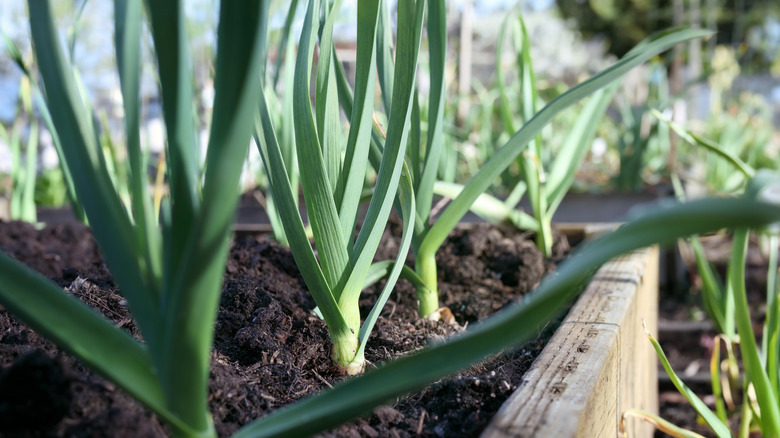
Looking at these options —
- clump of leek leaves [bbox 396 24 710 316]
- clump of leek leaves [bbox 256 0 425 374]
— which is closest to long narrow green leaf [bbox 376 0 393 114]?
clump of leek leaves [bbox 396 24 710 316]

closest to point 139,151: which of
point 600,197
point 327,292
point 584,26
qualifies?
point 327,292

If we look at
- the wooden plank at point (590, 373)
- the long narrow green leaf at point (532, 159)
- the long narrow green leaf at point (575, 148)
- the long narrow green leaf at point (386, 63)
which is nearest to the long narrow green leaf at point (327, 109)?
the long narrow green leaf at point (386, 63)

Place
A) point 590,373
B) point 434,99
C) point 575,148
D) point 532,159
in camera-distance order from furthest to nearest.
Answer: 1. point 575,148
2. point 532,159
3. point 434,99
4. point 590,373

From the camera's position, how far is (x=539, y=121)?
0.61 metres

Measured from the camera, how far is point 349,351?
577 mm

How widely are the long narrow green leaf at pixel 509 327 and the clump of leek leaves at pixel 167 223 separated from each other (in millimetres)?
63

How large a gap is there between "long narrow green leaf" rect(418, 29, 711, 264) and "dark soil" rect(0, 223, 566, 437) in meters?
0.14

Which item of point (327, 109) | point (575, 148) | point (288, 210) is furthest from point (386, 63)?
point (575, 148)

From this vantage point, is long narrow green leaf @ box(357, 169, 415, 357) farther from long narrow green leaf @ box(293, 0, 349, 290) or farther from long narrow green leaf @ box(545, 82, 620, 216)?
long narrow green leaf @ box(545, 82, 620, 216)

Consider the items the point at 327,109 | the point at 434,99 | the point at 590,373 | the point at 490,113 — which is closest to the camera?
the point at 590,373

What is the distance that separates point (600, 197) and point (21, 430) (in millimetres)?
2077

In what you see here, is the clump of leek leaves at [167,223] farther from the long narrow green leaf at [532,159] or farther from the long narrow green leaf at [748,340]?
the long narrow green leaf at [532,159]

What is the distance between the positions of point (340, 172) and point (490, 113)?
82.6 inches

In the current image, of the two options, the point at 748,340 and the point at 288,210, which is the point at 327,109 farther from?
the point at 748,340
